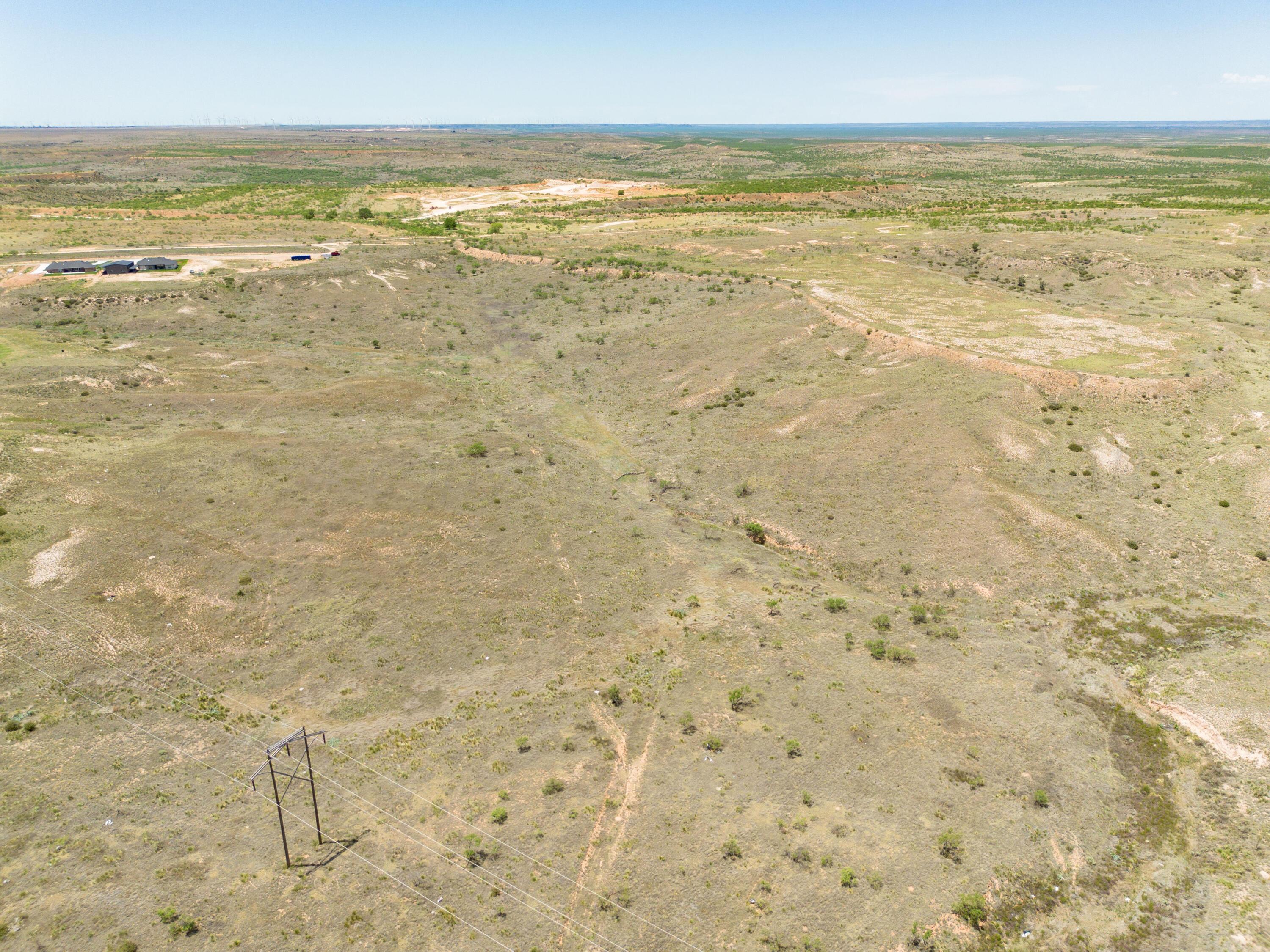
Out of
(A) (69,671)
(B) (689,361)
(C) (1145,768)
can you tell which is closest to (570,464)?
(B) (689,361)

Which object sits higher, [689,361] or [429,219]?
[429,219]

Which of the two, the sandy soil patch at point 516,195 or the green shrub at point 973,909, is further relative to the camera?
the sandy soil patch at point 516,195

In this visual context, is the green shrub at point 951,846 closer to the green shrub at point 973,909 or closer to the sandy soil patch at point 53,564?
the green shrub at point 973,909

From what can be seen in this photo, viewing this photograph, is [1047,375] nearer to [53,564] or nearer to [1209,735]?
[1209,735]

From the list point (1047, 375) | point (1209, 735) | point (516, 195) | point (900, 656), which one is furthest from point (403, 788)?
point (516, 195)

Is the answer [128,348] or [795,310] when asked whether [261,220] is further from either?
[795,310]

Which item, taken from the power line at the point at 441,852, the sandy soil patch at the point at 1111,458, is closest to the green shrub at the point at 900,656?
the power line at the point at 441,852

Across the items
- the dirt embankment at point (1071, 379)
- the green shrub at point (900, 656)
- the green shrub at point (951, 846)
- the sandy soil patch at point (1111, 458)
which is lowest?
the green shrub at point (951, 846)
